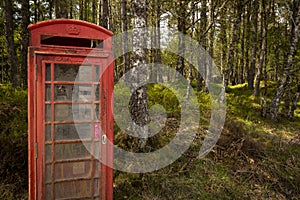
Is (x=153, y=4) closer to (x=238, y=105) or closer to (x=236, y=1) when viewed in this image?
(x=236, y=1)

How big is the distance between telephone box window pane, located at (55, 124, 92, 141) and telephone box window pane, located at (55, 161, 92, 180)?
43 centimetres

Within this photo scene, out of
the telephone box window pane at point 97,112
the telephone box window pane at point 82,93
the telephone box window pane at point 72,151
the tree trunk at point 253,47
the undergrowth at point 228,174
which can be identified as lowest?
the undergrowth at point 228,174

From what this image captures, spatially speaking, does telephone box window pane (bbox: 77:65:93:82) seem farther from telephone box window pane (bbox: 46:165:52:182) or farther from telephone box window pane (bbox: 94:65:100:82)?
telephone box window pane (bbox: 46:165:52:182)

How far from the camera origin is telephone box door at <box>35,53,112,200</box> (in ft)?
12.3

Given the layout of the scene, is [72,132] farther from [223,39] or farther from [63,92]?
[223,39]

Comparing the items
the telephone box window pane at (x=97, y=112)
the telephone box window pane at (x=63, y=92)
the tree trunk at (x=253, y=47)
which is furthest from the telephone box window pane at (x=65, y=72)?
the tree trunk at (x=253, y=47)

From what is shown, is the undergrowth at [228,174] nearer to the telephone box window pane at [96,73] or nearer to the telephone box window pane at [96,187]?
the telephone box window pane at [96,187]

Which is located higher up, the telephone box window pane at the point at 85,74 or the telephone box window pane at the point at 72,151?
the telephone box window pane at the point at 85,74

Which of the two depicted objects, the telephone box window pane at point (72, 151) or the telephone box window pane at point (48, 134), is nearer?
the telephone box window pane at point (48, 134)

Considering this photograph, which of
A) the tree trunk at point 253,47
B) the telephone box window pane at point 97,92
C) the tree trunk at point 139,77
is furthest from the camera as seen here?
the tree trunk at point 253,47

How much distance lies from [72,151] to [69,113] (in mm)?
633

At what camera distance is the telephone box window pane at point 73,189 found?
158 inches

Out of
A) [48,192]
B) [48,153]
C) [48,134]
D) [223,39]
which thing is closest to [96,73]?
[48,134]

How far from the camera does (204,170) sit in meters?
5.54
